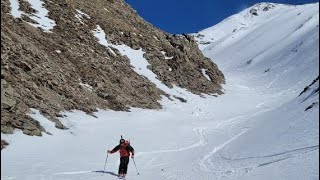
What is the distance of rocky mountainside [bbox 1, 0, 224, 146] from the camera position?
2875cm

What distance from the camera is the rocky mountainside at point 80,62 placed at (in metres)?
28.8

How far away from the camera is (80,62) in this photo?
40.8m

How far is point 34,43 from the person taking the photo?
38.1 meters

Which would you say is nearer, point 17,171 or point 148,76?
point 17,171

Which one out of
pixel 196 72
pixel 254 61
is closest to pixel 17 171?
pixel 196 72

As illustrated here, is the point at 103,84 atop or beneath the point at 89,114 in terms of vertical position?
atop

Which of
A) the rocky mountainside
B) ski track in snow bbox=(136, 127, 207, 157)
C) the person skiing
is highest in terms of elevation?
the rocky mountainside

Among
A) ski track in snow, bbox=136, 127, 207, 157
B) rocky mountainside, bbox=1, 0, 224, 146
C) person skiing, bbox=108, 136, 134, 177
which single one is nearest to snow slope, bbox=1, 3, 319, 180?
ski track in snow, bbox=136, 127, 207, 157

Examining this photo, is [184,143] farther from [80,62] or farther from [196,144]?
[80,62]

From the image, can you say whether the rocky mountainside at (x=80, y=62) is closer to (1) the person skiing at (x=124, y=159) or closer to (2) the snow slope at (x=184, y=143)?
(2) the snow slope at (x=184, y=143)

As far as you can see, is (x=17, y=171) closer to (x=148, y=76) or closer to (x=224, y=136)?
(x=224, y=136)

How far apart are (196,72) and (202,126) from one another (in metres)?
24.9

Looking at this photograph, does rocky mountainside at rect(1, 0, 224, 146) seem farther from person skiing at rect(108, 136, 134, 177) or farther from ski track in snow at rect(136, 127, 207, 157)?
person skiing at rect(108, 136, 134, 177)

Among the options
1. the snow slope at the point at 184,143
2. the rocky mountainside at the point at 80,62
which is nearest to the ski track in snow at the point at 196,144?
the snow slope at the point at 184,143
